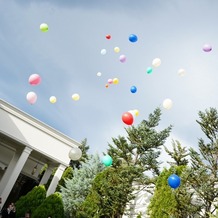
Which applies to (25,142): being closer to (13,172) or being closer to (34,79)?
(13,172)

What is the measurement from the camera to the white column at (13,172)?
686 inches

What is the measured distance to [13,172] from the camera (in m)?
17.9

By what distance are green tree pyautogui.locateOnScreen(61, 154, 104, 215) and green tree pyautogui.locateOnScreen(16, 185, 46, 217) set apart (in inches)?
118

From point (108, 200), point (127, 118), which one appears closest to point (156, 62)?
point (127, 118)

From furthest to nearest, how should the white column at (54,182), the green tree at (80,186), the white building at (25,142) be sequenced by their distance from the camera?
1. the green tree at (80,186)
2. the white column at (54,182)
3. the white building at (25,142)

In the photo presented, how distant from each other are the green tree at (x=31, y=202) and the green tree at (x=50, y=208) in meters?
1.00

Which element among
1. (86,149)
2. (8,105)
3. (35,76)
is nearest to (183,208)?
(35,76)

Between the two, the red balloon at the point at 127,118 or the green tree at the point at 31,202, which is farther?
the green tree at the point at 31,202

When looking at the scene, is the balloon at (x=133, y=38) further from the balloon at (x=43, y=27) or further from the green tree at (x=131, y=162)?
the green tree at (x=131, y=162)

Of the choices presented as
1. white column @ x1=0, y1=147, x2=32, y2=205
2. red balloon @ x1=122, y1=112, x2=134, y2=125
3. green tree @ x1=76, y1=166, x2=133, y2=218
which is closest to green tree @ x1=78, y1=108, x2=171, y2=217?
green tree @ x1=76, y1=166, x2=133, y2=218

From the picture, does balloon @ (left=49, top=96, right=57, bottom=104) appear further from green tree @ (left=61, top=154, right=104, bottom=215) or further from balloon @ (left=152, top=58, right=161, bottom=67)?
green tree @ (left=61, top=154, right=104, bottom=215)

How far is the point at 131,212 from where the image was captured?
20.2 meters

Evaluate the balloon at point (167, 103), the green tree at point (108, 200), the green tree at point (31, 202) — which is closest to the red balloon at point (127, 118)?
the balloon at point (167, 103)

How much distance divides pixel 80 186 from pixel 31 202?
14.5ft
